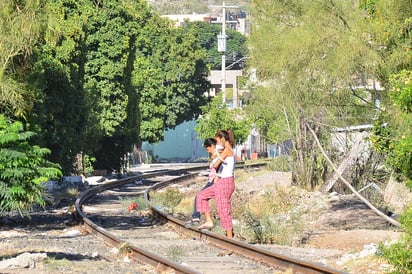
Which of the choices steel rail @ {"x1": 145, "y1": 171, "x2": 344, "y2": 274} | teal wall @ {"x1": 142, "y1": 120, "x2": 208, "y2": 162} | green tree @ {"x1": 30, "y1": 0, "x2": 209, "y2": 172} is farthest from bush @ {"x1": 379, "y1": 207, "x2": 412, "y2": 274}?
teal wall @ {"x1": 142, "y1": 120, "x2": 208, "y2": 162}

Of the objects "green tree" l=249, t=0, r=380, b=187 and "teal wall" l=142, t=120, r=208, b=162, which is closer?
"green tree" l=249, t=0, r=380, b=187

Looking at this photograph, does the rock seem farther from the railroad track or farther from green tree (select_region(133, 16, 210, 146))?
green tree (select_region(133, 16, 210, 146))

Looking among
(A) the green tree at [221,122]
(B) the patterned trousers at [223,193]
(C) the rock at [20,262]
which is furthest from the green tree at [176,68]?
(C) the rock at [20,262]

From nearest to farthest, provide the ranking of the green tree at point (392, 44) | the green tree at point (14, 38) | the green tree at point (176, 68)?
the green tree at point (392, 44) < the green tree at point (14, 38) < the green tree at point (176, 68)

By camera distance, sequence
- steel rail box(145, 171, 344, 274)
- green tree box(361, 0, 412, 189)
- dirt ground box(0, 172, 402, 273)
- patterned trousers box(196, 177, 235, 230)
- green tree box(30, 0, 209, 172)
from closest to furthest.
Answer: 1. steel rail box(145, 171, 344, 274)
2. dirt ground box(0, 172, 402, 273)
3. patterned trousers box(196, 177, 235, 230)
4. green tree box(361, 0, 412, 189)
5. green tree box(30, 0, 209, 172)

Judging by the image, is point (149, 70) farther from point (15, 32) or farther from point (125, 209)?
point (15, 32)

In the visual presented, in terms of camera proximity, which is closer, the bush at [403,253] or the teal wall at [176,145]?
the bush at [403,253]

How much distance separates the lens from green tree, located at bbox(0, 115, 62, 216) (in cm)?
1359

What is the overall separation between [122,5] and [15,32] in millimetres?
32349

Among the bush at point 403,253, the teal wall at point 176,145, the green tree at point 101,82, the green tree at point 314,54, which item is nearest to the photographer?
the bush at point 403,253

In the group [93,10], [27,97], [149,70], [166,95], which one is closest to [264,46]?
[27,97]

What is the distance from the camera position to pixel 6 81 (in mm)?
17688

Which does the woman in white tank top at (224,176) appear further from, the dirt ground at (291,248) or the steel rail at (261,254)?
the dirt ground at (291,248)

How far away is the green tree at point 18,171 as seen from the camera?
1359cm
